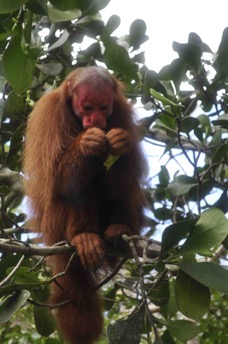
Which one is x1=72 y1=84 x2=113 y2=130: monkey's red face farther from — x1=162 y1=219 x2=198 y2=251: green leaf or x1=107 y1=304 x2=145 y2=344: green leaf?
x1=107 y1=304 x2=145 y2=344: green leaf

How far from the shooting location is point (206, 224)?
2574 mm

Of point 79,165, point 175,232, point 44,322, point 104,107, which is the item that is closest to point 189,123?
point 104,107

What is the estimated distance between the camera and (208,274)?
249 cm

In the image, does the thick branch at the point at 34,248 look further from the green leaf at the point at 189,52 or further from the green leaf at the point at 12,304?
the green leaf at the point at 189,52

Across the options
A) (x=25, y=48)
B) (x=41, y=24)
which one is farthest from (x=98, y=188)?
(x=41, y=24)

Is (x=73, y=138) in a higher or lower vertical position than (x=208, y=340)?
higher

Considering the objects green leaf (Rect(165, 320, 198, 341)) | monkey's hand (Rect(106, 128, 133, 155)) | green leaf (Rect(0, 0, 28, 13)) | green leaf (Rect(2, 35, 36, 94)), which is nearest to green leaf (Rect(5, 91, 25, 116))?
green leaf (Rect(2, 35, 36, 94))

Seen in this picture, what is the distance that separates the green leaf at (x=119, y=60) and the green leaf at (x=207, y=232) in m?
1.05

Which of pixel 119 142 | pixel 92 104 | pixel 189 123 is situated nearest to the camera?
pixel 119 142

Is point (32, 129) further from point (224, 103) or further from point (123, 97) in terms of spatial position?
point (224, 103)

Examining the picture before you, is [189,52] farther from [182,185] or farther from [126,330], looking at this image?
[126,330]

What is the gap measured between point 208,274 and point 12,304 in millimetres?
822

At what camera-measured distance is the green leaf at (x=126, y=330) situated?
234 cm

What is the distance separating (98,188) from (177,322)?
103cm
